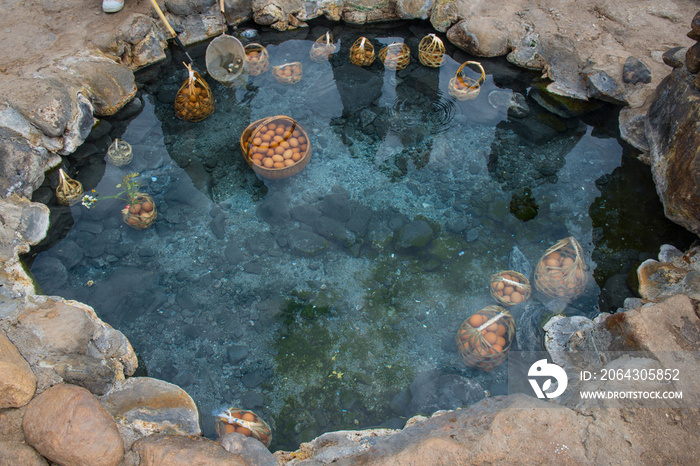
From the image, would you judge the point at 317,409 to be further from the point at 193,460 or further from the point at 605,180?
the point at 605,180

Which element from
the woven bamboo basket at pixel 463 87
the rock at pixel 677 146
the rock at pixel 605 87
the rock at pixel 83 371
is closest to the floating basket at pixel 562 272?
the rock at pixel 677 146

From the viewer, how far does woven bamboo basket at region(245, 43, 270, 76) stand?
610 cm

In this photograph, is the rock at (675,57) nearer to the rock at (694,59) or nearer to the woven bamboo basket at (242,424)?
the rock at (694,59)

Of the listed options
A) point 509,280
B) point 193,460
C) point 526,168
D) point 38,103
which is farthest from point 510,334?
point 38,103

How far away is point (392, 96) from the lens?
6109mm

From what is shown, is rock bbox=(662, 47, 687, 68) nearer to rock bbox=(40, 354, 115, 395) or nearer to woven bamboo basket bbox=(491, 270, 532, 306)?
woven bamboo basket bbox=(491, 270, 532, 306)

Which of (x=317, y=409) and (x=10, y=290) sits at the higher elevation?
(x=10, y=290)

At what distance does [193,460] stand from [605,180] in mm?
5789

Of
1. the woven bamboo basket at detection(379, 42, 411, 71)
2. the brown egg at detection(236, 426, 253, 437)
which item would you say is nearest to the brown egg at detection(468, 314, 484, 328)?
the brown egg at detection(236, 426, 253, 437)

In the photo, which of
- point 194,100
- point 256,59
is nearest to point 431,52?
point 256,59

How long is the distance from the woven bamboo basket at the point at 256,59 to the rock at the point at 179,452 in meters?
5.34

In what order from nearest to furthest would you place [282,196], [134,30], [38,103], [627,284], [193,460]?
[193,460] < [627,284] < [38,103] < [282,196] < [134,30]

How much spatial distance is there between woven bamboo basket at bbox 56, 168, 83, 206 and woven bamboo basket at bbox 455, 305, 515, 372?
4.97m

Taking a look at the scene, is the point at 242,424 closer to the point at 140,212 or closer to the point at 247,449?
the point at 247,449
